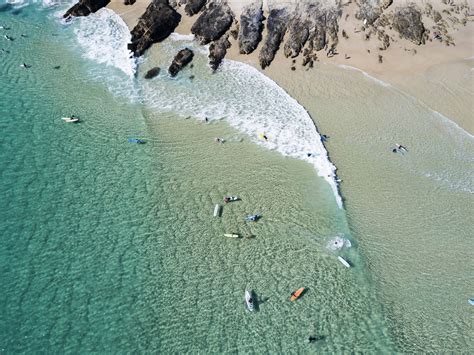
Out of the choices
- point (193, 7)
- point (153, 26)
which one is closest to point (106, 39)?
point (153, 26)

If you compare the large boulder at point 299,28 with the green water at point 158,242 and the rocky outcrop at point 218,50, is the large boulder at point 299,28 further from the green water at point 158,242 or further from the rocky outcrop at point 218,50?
the green water at point 158,242

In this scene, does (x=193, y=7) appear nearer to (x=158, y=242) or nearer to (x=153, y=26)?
(x=153, y=26)

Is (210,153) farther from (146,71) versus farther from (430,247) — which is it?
(430,247)

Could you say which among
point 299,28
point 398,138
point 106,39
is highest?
point 299,28

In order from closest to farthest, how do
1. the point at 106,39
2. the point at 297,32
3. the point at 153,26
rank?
the point at 297,32, the point at 153,26, the point at 106,39

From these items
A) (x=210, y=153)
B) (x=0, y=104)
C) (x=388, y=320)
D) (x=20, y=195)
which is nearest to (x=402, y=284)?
(x=388, y=320)

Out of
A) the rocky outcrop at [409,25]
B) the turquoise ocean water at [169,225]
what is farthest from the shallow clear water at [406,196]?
the rocky outcrop at [409,25]

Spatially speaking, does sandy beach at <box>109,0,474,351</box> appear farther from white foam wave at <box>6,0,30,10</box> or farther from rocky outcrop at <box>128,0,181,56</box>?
white foam wave at <box>6,0,30,10</box>
